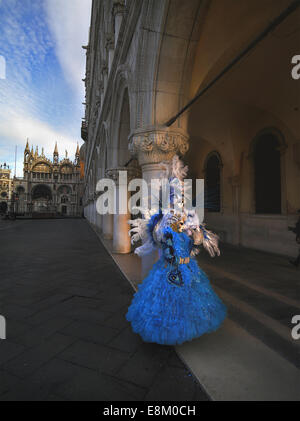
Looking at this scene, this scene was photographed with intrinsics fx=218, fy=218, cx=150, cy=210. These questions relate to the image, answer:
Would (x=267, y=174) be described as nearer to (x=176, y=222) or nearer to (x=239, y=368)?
(x=176, y=222)

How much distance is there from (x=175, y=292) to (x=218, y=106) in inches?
299

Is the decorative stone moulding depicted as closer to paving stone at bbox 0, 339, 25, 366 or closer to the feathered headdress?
the feathered headdress

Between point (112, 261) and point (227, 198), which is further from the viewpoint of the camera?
point (227, 198)

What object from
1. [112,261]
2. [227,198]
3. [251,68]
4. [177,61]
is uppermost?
[251,68]

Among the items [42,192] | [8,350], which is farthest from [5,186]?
[8,350]

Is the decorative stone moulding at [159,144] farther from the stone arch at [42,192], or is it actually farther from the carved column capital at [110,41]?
the stone arch at [42,192]

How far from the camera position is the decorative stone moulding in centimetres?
400

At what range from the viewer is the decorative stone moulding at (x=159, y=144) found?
13.1ft

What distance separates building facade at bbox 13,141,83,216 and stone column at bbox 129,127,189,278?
214 feet

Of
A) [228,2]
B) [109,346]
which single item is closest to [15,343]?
[109,346]

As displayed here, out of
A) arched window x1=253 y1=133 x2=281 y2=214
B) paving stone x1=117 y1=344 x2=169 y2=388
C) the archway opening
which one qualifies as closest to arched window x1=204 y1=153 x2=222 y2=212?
arched window x1=253 y1=133 x2=281 y2=214

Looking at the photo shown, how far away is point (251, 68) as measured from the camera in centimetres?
597

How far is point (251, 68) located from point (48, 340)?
7490 mm
